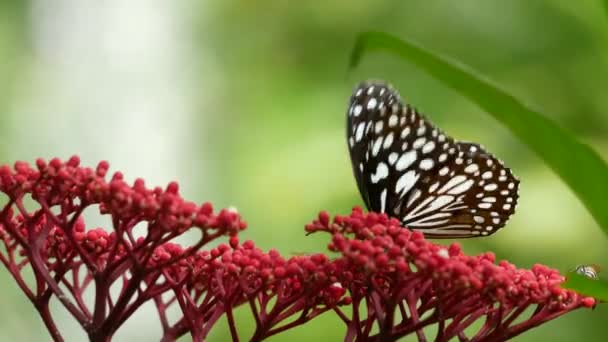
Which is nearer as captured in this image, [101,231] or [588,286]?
[588,286]

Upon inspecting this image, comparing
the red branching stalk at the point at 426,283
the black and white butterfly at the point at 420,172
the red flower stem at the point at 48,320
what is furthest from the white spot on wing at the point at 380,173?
the red flower stem at the point at 48,320

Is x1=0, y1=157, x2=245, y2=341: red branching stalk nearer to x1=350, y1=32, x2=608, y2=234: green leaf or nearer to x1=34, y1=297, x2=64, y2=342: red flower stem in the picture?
x1=34, y1=297, x2=64, y2=342: red flower stem

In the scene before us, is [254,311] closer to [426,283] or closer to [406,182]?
[426,283]

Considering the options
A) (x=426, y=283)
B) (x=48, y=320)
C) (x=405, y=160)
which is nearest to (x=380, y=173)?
(x=405, y=160)

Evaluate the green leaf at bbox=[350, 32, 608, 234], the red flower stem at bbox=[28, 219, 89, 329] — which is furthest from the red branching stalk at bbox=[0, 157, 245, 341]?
the green leaf at bbox=[350, 32, 608, 234]

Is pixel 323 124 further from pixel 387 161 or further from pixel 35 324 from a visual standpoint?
pixel 387 161

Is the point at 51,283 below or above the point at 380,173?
below

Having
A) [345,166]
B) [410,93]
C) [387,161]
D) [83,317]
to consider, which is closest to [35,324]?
[345,166]
